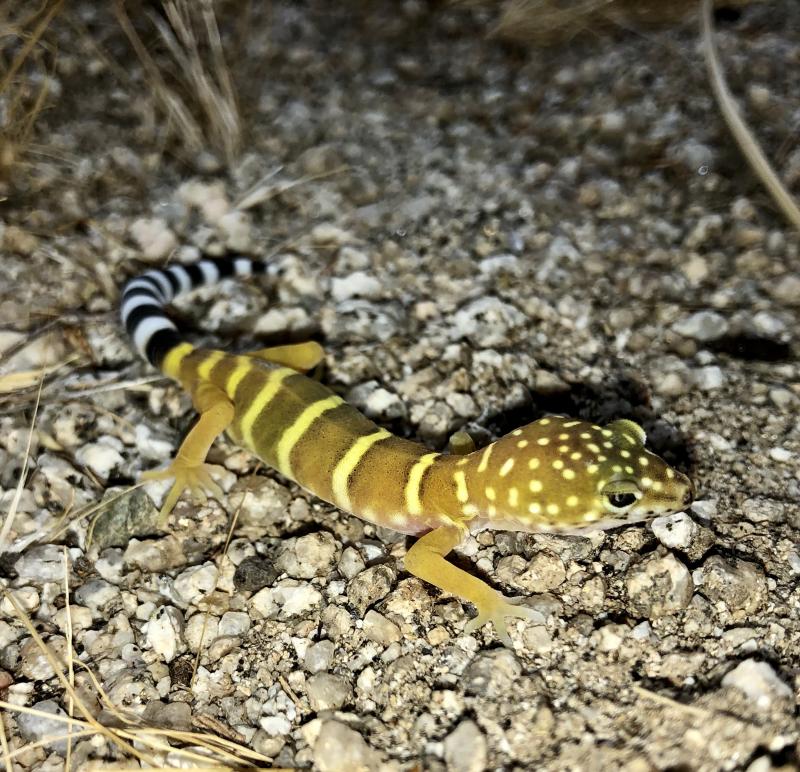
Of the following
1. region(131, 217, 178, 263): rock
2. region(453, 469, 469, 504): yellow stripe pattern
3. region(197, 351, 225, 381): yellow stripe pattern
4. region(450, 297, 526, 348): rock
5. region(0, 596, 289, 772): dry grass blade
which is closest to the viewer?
region(0, 596, 289, 772): dry grass blade

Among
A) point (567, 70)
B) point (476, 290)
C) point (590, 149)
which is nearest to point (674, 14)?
point (567, 70)

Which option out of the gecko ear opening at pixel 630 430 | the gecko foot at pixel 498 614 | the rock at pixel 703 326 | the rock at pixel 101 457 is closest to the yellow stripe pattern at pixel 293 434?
the rock at pixel 101 457

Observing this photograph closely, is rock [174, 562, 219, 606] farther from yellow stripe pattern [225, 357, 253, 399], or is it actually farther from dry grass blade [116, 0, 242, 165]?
dry grass blade [116, 0, 242, 165]

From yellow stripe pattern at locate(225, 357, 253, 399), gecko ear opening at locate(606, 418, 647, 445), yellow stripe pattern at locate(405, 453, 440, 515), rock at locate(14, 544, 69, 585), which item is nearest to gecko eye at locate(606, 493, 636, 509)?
gecko ear opening at locate(606, 418, 647, 445)

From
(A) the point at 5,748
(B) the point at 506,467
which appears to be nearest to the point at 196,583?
(A) the point at 5,748

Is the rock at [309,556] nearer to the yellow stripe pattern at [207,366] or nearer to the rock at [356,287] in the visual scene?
the yellow stripe pattern at [207,366]

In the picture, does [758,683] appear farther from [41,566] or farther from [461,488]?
[41,566]

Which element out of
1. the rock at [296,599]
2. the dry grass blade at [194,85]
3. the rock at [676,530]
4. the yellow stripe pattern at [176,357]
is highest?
the dry grass blade at [194,85]
